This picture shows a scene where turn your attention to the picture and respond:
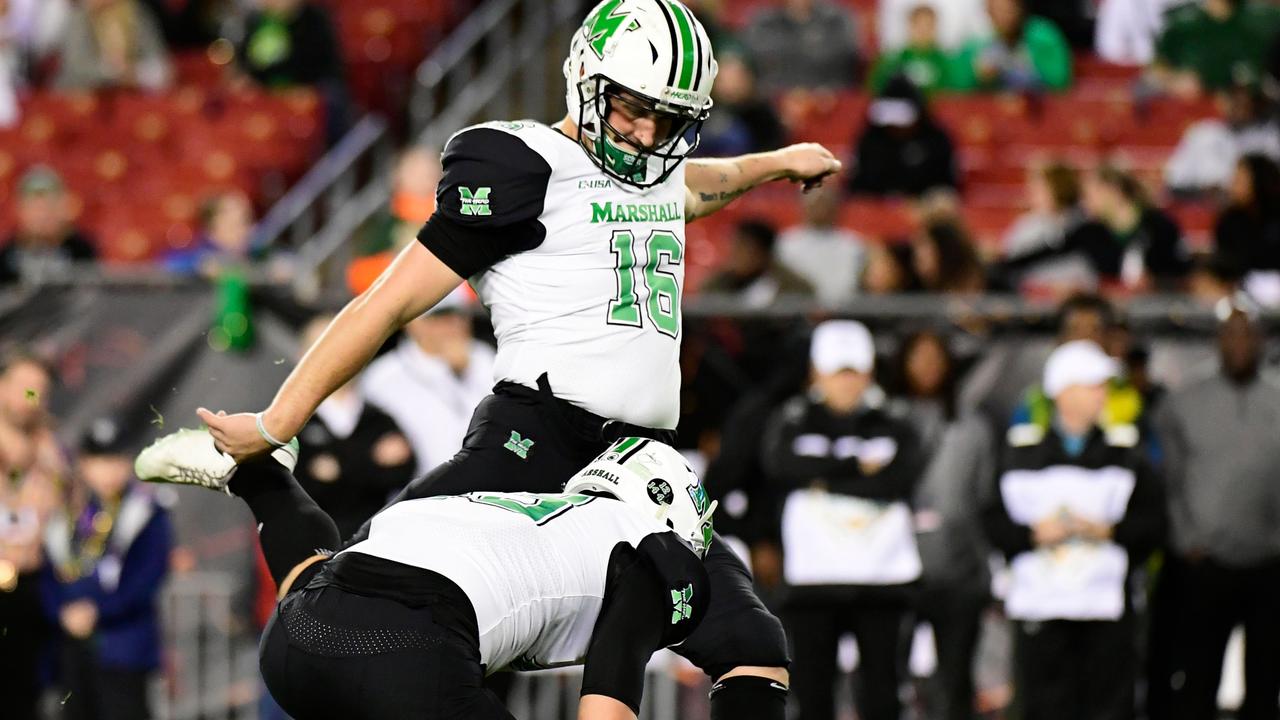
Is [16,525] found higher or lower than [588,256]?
lower

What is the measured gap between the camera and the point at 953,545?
29.5ft

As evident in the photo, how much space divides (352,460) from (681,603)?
438 cm

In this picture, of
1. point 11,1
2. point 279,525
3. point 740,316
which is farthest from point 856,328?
point 11,1

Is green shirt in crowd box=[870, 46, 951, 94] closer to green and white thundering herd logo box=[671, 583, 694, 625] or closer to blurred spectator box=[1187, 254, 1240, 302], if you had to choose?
blurred spectator box=[1187, 254, 1240, 302]

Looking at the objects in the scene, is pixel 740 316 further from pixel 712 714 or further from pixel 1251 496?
pixel 712 714

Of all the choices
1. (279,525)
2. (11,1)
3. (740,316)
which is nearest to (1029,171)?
(740,316)

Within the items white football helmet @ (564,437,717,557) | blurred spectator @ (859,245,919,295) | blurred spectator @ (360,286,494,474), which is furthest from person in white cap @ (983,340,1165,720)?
white football helmet @ (564,437,717,557)

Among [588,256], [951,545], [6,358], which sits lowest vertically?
[951,545]

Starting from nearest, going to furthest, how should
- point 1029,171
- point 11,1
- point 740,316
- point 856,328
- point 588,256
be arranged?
point 588,256 → point 856,328 → point 740,316 → point 1029,171 → point 11,1

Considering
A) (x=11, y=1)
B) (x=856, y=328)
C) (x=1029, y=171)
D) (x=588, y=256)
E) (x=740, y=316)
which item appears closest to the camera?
(x=588, y=256)

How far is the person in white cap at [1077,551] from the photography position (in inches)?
336

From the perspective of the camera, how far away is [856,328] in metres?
8.85

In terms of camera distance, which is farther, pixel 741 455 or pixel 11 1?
pixel 11 1

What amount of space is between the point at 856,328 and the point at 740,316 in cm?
75
